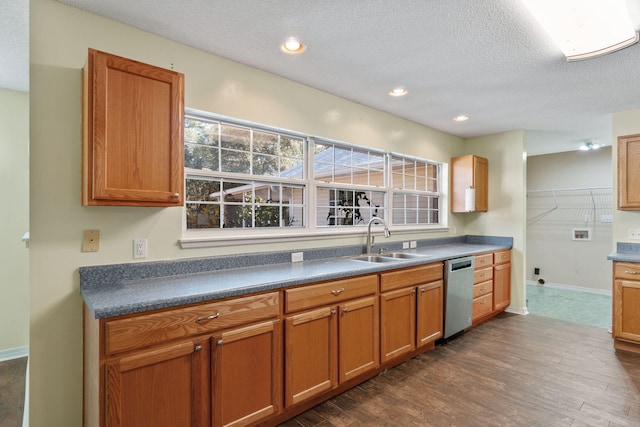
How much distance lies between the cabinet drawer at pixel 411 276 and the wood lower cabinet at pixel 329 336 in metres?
0.14

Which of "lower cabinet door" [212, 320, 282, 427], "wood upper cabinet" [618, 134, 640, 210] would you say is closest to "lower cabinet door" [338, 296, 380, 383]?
"lower cabinet door" [212, 320, 282, 427]

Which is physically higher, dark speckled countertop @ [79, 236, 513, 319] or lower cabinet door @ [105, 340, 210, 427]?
dark speckled countertop @ [79, 236, 513, 319]

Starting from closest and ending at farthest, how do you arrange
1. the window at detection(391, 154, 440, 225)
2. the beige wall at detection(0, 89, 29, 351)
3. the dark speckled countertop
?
the dark speckled countertop < the beige wall at detection(0, 89, 29, 351) < the window at detection(391, 154, 440, 225)

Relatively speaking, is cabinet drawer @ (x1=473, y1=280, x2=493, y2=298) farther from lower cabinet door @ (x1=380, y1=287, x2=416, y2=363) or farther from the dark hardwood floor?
lower cabinet door @ (x1=380, y1=287, x2=416, y2=363)

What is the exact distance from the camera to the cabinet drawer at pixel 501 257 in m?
4.12

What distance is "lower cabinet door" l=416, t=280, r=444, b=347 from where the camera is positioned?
2.98 meters

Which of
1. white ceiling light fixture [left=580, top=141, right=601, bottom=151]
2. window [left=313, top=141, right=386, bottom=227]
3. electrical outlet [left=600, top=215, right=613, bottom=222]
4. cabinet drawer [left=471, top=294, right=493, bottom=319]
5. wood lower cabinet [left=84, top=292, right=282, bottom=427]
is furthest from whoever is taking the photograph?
electrical outlet [left=600, top=215, right=613, bottom=222]

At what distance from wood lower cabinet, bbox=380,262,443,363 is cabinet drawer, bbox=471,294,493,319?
29.4 inches

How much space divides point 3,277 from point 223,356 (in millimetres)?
2627

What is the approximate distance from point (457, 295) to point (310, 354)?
6.31 ft

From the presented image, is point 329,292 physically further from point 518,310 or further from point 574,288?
point 574,288

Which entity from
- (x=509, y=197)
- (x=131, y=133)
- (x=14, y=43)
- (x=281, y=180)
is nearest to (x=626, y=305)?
(x=509, y=197)

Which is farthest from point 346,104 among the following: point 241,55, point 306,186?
point 241,55

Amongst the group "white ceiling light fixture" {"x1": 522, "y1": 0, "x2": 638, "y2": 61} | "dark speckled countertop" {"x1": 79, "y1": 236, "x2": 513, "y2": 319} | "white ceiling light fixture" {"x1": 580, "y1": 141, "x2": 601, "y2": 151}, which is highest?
"white ceiling light fixture" {"x1": 522, "y1": 0, "x2": 638, "y2": 61}
